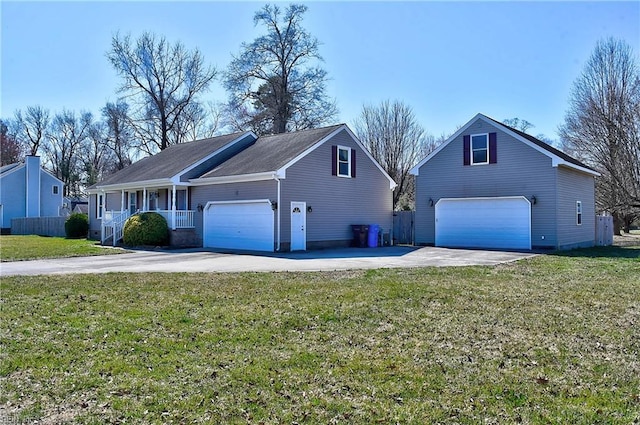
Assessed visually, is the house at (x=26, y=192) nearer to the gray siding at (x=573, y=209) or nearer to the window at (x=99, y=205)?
the window at (x=99, y=205)

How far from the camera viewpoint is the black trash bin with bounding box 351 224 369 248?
22344mm

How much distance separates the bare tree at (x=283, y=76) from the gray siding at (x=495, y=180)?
55.8ft

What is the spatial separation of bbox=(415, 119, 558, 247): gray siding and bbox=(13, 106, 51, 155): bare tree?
46.3 metres

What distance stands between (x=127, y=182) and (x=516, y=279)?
67.0 feet

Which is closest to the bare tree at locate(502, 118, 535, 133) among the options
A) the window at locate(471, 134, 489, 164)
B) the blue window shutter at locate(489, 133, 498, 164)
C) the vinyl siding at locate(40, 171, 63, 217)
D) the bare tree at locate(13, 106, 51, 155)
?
the window at locate(471, 134, 489, 164)

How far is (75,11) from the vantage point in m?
11.3

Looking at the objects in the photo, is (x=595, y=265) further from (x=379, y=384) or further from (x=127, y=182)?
(x=127, y=182)

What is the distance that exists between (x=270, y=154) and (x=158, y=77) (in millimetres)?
22672

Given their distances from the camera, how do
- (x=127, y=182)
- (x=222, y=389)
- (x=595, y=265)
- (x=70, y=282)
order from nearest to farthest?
(x=222, y=389)
(x=70, y=282)
(x=595, y=265)
(x=127, y=182)

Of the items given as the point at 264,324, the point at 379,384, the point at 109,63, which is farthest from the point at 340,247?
the point at 109,63

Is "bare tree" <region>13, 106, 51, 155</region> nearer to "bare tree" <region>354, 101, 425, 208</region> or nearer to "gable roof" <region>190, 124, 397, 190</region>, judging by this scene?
"bare tree" <region>354, 101, 425, 208</region>

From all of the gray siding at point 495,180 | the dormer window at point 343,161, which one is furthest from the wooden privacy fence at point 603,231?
the dormer window at point 343,161

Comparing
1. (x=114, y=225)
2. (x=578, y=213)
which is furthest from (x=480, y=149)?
(x=114, y=225)

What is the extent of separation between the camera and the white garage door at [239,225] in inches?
773
